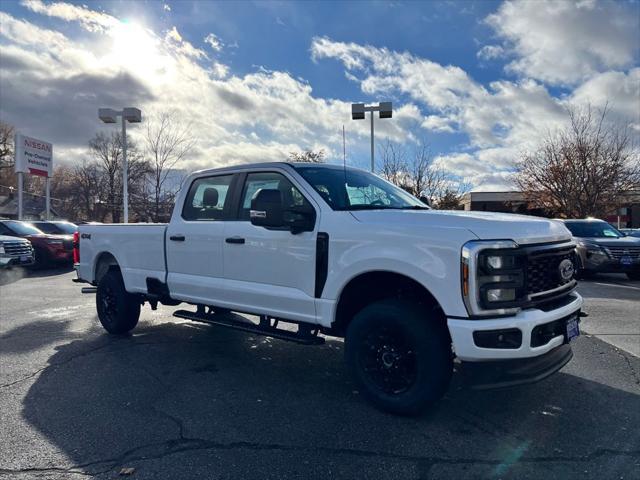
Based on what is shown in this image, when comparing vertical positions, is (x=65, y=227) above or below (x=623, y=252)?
above

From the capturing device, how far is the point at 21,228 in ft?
52.5

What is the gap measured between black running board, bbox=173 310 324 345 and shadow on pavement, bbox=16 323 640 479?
1.52ft

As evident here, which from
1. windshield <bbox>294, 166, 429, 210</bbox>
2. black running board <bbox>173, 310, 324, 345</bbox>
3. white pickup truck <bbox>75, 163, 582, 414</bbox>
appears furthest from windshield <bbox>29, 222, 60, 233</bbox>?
windshield <bbox>294, 166, 429, 210</bbox>

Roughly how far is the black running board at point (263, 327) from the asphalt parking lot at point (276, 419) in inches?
18.2

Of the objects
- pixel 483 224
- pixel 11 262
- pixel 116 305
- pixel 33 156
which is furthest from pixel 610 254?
pixel 33 156

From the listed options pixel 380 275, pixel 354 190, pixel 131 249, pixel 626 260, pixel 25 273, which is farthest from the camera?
pixel 25 273

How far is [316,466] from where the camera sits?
3082 millimetres

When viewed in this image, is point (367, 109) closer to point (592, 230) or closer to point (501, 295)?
point (592, 230)

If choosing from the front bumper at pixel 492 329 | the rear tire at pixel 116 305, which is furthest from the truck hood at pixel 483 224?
the rear tire at pixel 116 305

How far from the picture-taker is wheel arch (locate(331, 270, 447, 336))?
3.84 metres

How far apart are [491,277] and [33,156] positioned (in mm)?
30899

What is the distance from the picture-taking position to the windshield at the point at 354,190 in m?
4.47

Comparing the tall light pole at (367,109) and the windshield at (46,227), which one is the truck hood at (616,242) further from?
the windshield at (46,227)

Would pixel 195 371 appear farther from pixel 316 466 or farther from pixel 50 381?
pixel 316 466
